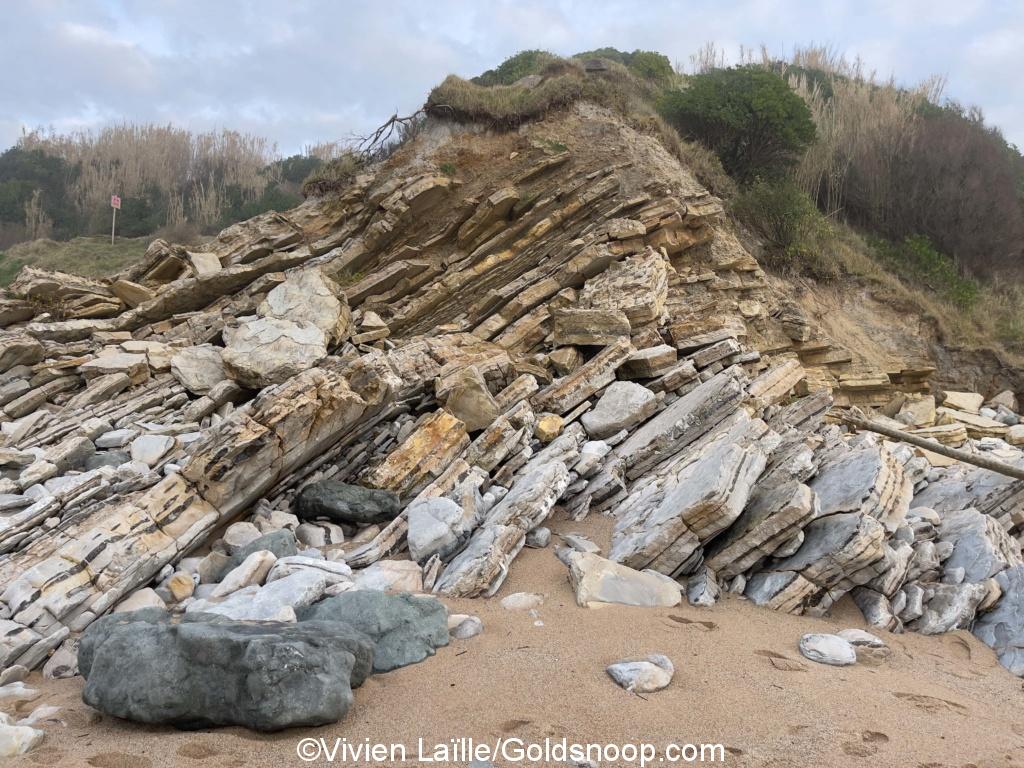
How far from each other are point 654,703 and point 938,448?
260 inches

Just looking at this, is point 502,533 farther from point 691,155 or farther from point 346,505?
point 691,155

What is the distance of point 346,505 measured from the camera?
24.3 feet

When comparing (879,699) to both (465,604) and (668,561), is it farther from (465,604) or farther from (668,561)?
(465,604)

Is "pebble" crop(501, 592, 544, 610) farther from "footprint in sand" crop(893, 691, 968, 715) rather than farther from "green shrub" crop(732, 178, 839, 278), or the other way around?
"green shrub" crop(732, 178, 839, 278)

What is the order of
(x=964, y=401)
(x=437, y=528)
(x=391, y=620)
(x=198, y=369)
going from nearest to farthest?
(x=391, y=620) < (x=437, y=528) < (x=198, y=369) < (x=964, y=401)

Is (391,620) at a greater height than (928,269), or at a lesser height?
lesser

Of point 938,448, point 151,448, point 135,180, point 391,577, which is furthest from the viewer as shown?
point 135,180

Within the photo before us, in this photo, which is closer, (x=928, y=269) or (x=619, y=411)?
(x=619, y=411)

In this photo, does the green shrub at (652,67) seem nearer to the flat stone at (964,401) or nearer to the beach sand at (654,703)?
the flat stone at (964,401)

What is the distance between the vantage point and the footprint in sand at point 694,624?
5.19 meters

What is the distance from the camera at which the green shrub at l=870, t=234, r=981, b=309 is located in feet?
55.5

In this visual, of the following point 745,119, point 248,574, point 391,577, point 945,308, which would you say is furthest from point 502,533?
point 745,119

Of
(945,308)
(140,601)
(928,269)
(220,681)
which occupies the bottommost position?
(140,601)

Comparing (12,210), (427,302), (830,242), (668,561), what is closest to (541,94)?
(427,302)
